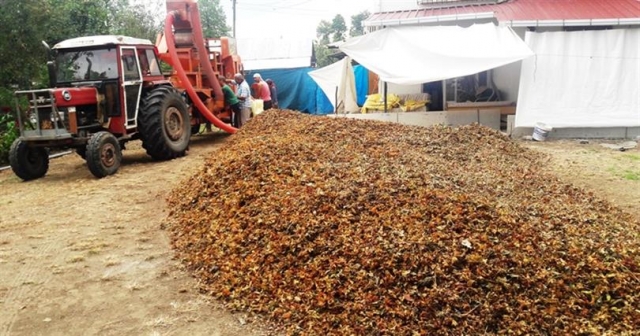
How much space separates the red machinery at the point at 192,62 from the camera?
9.73 meters

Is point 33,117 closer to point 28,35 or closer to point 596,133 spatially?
point 28,35

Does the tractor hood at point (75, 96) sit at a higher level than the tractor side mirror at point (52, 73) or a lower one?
lower

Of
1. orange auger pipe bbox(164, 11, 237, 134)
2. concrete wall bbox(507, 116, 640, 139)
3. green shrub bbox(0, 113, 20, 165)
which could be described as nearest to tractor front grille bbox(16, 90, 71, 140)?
green shrub bbox(0, 113, 20, 165)

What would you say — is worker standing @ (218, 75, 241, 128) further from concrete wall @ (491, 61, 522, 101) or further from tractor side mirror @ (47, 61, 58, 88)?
concrete wall @ (491, 61, 522, 101)

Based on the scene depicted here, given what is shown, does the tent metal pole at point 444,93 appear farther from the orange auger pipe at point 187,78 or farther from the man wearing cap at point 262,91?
the orange auger pipe at point 187,78

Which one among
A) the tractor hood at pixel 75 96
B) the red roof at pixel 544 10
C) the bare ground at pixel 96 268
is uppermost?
the red roof at pixel 544 10

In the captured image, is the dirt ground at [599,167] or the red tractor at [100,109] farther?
the red tractor at [100,109]

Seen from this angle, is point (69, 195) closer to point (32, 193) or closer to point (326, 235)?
point (32, 193)

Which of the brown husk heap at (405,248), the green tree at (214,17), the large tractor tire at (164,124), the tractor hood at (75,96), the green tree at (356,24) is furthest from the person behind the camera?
the green tree at (356,24)

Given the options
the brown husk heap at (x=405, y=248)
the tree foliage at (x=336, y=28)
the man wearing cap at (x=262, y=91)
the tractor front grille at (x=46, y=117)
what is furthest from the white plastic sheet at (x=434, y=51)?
the tree foliage at (x=336, y=28)

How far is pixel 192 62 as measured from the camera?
1027 centimetres

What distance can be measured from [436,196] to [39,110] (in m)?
6.09

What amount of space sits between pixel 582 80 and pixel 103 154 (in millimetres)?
8850

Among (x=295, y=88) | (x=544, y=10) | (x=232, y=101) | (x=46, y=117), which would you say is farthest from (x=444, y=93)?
(x=46, y=117)
